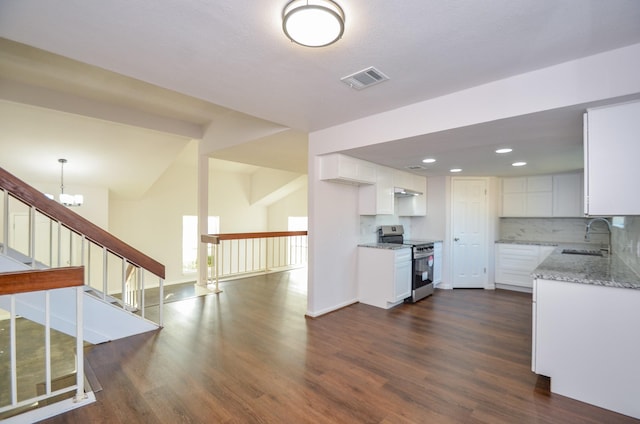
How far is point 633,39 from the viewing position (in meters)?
1.79

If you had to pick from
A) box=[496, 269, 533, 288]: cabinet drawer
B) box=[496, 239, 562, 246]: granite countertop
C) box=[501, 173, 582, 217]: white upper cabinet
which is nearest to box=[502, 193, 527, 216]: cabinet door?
box=[501, 173, 582, 217]: white upper cabinet

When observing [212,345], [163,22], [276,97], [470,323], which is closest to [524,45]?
[276,97]

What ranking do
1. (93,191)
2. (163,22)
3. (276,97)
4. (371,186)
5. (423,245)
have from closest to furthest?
(163,22), (276,97), (371,186), (423,245), (93,191)

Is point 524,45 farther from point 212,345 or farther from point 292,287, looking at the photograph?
point 292,287

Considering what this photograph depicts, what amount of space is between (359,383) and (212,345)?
156cm

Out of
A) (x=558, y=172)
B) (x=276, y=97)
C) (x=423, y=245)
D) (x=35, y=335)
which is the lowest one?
(x=35, y=335)

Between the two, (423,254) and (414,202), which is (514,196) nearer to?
(414,202)

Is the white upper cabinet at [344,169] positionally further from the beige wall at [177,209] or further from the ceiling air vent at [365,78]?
the beige wall at [177,209]

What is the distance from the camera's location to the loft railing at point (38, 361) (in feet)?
5.91

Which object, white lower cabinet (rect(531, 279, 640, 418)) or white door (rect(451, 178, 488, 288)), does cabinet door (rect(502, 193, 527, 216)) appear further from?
white lower cabinet (rect(531, 279, 640, 418))

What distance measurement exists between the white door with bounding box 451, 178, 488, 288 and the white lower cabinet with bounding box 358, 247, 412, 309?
59.0 inches

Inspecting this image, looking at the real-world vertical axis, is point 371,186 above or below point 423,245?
above

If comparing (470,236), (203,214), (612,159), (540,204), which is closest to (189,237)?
(203,214)

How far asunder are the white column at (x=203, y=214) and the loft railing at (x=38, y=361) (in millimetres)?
2459
